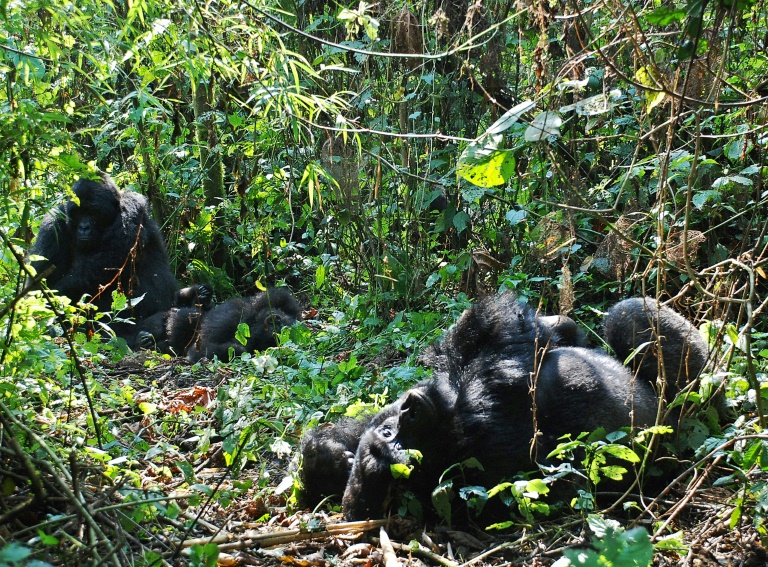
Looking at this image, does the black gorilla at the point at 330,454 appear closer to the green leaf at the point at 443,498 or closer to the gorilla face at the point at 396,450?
the gorilla face at the point at 396,450

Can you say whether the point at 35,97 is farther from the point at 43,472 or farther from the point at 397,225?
the point at 397,225

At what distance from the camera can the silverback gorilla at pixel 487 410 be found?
2744mm

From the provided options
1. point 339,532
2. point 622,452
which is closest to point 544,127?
point 622,452

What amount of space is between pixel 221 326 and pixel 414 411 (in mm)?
3222

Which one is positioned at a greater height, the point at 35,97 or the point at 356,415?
the point at 35,97

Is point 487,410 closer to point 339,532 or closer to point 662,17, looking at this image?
point 339,532

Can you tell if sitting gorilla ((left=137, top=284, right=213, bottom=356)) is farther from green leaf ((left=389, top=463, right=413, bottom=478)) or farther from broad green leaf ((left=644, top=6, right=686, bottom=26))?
broad green leaf ((left=644, top=6, right=686, bottom=26))

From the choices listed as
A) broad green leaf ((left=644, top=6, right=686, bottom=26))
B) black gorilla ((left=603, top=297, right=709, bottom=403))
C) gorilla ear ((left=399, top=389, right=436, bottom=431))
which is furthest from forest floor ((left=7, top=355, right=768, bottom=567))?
broad green leaf ((left=644, top=6, right=686, bottom=26))

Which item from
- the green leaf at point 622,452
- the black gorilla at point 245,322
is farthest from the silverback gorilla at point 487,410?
the black gorilla at point 245,322

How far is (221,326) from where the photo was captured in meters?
5.66

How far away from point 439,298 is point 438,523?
226 centimetres

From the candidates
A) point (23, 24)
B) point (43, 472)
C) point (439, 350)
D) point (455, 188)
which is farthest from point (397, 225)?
point (43, 472)

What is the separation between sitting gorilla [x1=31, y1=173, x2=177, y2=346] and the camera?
20.4 feet

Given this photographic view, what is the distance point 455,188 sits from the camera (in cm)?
498
